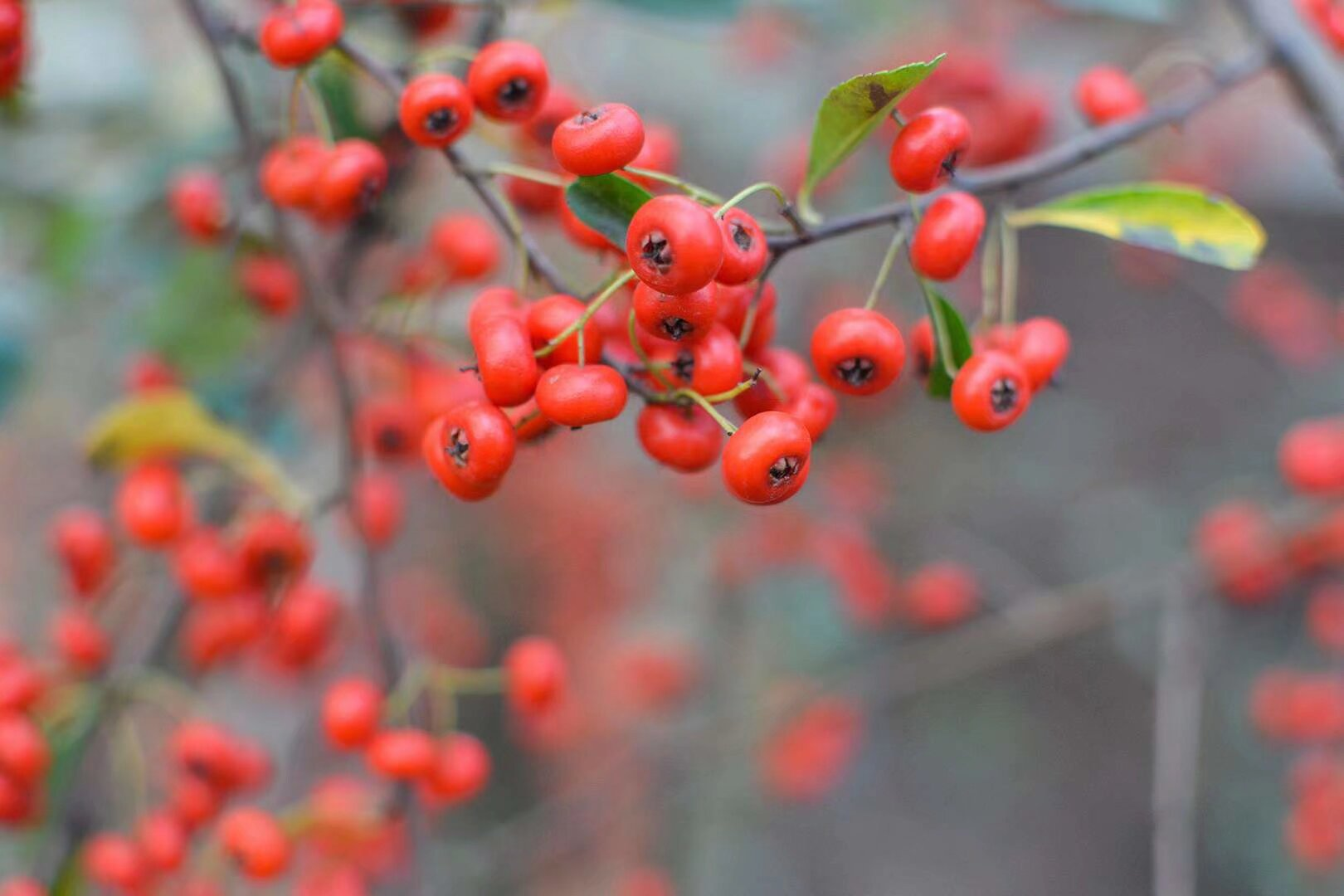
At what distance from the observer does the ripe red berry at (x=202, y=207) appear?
192cm

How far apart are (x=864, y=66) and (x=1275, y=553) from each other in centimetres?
181

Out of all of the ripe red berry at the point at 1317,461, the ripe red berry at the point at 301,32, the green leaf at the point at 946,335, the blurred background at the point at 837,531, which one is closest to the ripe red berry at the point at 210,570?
the blurred background at the point at 837,531

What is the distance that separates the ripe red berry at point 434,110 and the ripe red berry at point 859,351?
47cm

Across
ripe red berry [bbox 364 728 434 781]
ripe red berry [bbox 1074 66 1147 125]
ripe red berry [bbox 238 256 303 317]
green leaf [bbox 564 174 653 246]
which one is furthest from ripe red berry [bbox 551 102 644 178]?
ripe red berry [bbox 238 256 303 317]

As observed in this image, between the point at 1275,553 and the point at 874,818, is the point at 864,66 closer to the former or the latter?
the point at 1275,553

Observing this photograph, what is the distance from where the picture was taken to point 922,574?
3373mm

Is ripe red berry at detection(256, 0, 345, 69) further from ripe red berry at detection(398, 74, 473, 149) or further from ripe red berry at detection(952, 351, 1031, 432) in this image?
ripe red berry at detection(952, 351, 1031, 432)

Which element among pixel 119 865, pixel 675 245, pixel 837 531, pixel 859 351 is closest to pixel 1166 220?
pixel 859 351

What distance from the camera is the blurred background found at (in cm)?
312

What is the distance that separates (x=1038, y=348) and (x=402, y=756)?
41.0 inches

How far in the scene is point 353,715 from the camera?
5.40 ft

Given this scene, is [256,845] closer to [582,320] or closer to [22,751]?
[22,751]

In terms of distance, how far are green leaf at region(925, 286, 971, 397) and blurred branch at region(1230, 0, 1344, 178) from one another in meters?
0.66

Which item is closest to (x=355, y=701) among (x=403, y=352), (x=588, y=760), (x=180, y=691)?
(x=180, y=691)
